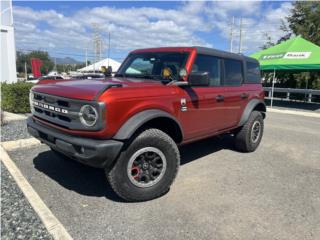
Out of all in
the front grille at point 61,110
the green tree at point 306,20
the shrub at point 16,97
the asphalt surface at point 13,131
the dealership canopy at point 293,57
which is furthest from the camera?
the green tree at point 306,20

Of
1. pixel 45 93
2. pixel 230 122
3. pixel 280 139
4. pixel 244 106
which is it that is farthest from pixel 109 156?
pixel 280 139

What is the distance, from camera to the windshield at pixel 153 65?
4.38 metres

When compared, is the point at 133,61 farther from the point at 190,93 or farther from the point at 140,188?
the point at 140,188

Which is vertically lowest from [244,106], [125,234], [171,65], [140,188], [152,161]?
[125,234]

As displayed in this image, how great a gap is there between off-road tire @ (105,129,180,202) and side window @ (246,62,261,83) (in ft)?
9.72

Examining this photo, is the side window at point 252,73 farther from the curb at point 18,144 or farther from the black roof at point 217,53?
the curb at point 18,144

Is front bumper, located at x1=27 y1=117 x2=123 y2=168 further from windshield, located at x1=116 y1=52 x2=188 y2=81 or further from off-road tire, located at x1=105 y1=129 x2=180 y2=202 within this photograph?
windshield, located at x1=116 y1=52 x2=188 y2=81

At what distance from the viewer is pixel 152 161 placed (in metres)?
3.68

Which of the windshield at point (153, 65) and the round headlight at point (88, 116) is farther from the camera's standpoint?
the windshield at point (153, 65)

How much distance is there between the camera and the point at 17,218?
3072 mm

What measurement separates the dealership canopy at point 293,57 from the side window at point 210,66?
35.2 feet

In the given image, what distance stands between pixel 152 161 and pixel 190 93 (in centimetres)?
116

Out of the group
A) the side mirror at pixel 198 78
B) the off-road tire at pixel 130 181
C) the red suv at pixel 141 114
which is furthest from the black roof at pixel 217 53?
the off-road tire at pixel 130 181

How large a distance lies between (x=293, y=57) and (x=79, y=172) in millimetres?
13782
